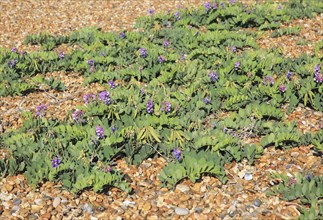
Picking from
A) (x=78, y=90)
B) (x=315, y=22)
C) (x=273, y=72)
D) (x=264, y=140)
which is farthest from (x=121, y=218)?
(x=315, y=22)

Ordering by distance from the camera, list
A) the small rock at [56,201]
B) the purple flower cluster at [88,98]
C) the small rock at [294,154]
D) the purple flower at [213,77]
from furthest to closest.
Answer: the purple flower at [213,77] → the purple flower cluster at [88,98] → the small rock at [294,154] → the small rock at [56,201]

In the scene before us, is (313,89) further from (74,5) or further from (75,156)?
(74,5)

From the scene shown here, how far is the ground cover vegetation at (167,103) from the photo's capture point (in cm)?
484

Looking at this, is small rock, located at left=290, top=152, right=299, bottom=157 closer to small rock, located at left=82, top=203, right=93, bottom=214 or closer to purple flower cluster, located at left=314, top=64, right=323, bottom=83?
purple flower cluster, located at left=314, top=64, right=323, bottom=83

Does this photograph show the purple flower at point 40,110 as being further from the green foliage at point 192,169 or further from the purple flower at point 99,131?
the green foliage at point 192,169

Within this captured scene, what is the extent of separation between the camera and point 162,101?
596 cm

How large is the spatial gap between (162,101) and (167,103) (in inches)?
11.5

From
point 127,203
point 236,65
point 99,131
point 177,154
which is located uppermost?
point 236,65

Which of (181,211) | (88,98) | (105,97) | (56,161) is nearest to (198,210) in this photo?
(181,211)

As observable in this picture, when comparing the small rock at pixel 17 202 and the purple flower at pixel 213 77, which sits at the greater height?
the purple flower at pixel 213 77

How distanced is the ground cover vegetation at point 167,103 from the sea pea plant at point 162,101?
15 mm

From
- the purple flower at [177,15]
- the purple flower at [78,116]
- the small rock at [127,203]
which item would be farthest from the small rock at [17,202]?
the purple flower at [177,15]

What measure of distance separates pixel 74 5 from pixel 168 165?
672cm

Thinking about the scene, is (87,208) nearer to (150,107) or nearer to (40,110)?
(150,107)
